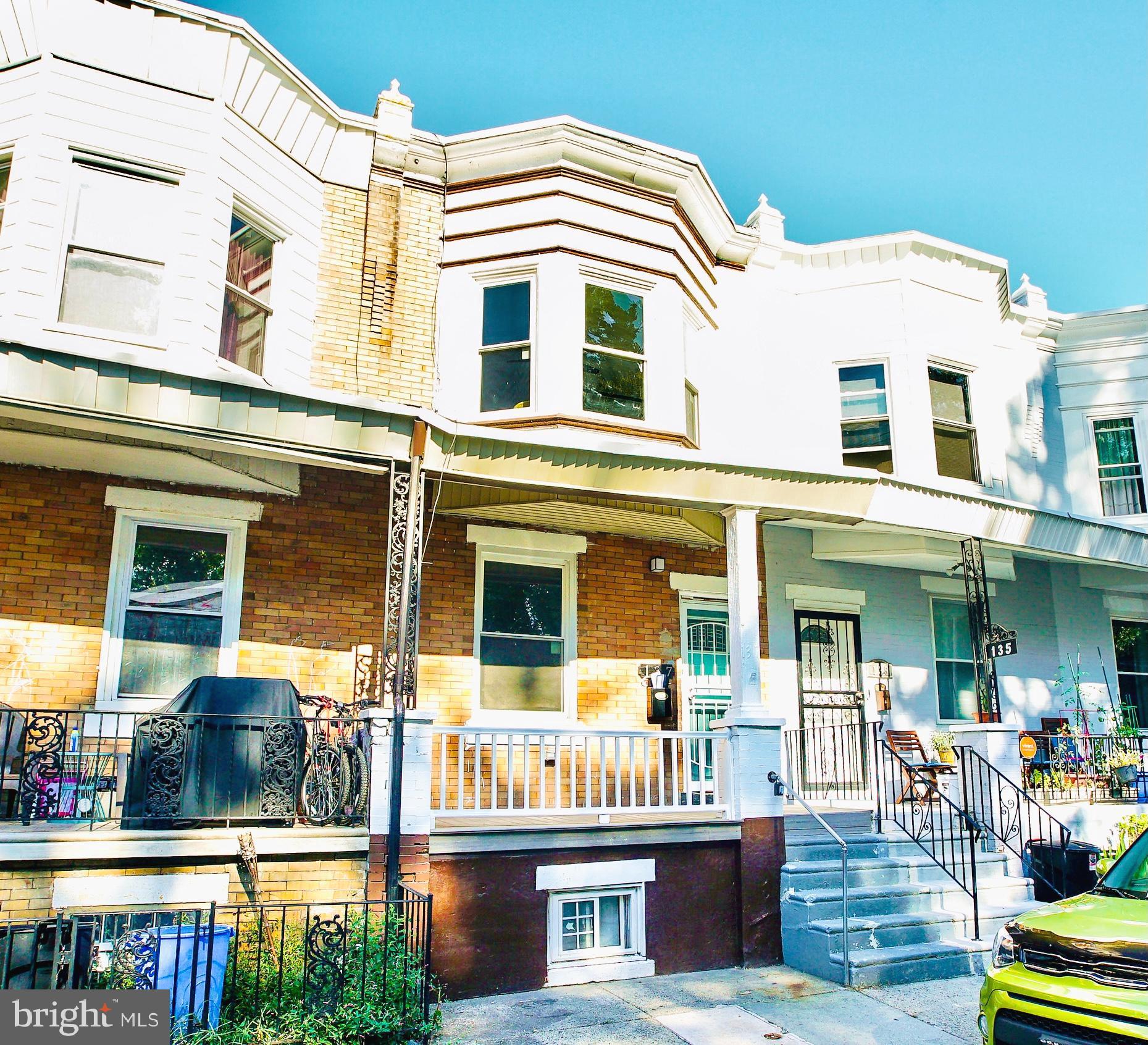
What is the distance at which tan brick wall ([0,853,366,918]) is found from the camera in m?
6.21

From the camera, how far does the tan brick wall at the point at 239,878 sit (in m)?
6.21

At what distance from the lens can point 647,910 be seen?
26.5ft

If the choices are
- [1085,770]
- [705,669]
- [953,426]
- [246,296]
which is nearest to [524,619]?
[705,669]

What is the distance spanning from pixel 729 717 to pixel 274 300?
5971 mm

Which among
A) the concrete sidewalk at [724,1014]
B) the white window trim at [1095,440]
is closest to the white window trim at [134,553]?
the concrete sidewalk at [724,1014]

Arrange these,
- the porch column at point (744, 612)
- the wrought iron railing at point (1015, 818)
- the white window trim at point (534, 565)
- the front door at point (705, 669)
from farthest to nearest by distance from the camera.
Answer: the front door at point (705, 669) → the white window trim at point (534, 565) → the wrought iron railing at point (1015, 818) → the porch column at point (744, 612)

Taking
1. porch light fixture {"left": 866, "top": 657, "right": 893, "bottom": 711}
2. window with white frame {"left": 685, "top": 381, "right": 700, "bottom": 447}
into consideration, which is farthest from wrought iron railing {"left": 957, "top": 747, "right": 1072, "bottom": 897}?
window with white frame {"left": 685, "top": 381, "right": 700, "bottom": 447}

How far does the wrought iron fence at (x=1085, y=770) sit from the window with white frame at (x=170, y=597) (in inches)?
328

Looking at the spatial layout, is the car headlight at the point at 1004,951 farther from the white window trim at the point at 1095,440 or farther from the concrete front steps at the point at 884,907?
the white window trim at the point at 1095,440

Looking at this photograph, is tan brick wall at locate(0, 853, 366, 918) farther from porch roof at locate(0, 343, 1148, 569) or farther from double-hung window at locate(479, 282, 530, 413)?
double-hung window at locate(479, 282, 530, 413)

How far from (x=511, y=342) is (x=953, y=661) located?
6.94 metres

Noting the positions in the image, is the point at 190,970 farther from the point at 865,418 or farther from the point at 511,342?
the point at 865,418

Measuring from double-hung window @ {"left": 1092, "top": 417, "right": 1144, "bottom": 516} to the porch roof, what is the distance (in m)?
2.58

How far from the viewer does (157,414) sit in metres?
7.09
